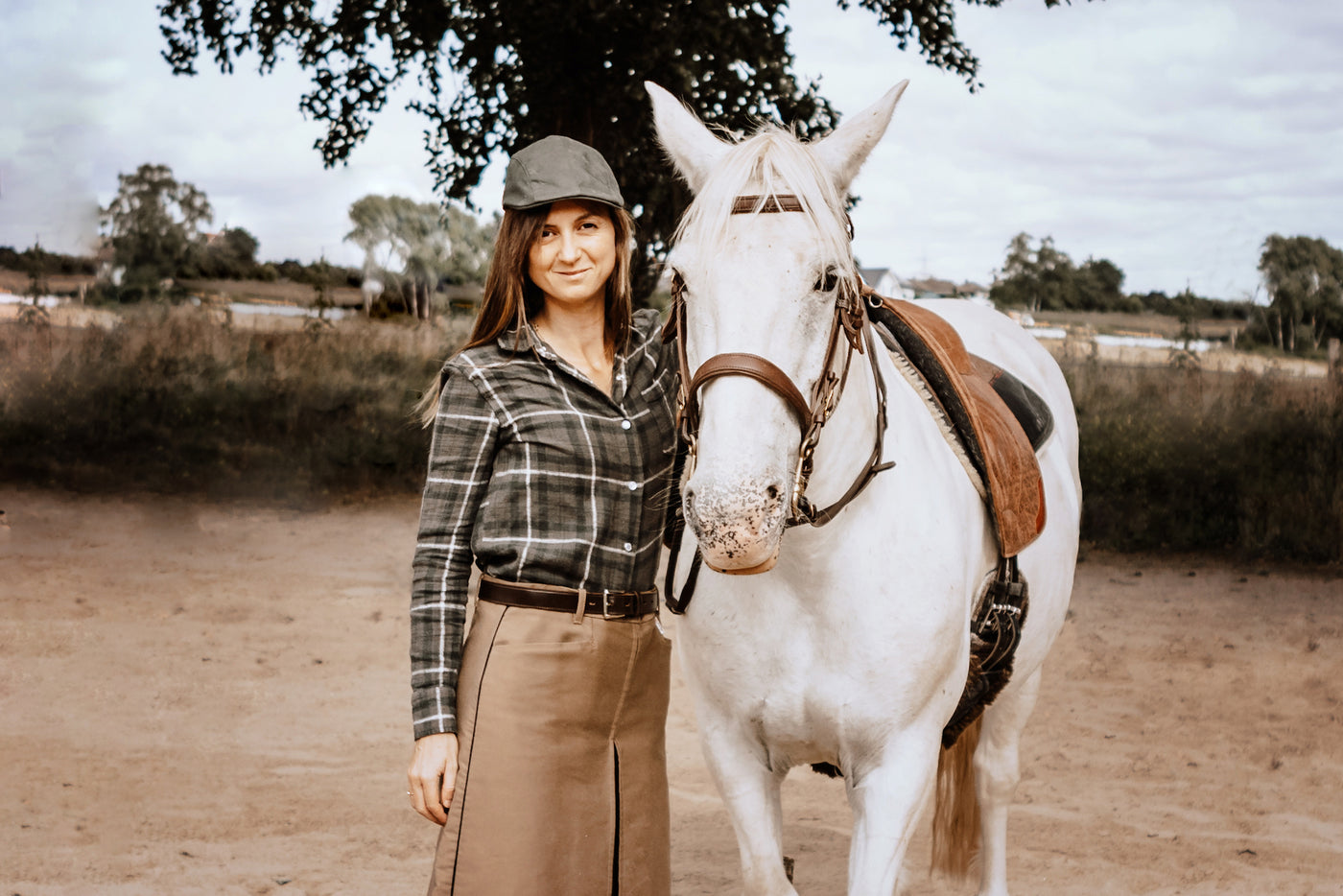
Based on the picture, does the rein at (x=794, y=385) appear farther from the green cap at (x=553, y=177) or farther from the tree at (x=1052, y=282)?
the tree at (x=1052, y=282)

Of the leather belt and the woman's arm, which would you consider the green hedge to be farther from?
the woman's arm

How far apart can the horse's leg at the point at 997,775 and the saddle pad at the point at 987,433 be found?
92cm

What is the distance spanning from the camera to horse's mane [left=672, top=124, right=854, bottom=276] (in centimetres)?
160

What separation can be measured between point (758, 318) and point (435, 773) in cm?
91

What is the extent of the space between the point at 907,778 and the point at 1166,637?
5.27m

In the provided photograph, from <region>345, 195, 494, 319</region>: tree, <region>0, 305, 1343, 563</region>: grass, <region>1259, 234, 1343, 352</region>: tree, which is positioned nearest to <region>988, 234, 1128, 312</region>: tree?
<region>1259, 234, 1343, 352</region>: tree

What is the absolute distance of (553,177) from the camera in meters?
1.71

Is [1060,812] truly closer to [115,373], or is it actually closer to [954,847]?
[954,847]

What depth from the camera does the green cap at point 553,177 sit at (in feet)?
5.59

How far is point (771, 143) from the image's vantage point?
1.69 m

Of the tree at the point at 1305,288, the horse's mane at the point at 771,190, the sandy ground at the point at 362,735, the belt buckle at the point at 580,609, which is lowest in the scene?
the sandy ground at the point at 362,735

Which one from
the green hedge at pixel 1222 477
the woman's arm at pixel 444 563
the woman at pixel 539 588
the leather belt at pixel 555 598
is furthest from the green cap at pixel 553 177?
the green hedge at pixel 1222 477

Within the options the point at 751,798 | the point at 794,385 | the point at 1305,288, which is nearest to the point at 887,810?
the point at 751,798

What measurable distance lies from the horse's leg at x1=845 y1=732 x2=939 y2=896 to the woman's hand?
780 millimetres
